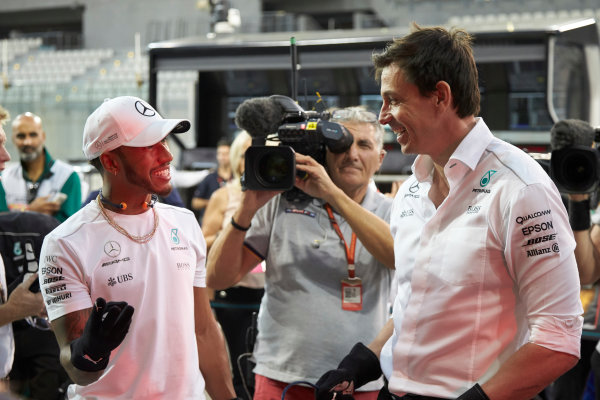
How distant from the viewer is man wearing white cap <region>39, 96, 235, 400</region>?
1730mm

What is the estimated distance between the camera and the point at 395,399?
5.74 feet

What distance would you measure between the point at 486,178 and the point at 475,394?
0.43 metres

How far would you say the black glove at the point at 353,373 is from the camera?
75.5 inches

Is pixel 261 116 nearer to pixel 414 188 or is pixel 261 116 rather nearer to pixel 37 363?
pixel 414 188

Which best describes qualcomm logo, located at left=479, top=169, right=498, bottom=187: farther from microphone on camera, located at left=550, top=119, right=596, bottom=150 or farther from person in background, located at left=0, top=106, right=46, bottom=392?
person in background, located at left=0, top=106, right=46, bottom=392

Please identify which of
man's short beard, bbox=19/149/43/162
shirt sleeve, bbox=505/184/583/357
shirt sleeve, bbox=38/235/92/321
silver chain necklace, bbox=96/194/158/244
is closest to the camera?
shirt sleeve, bbox=505/184/583/357

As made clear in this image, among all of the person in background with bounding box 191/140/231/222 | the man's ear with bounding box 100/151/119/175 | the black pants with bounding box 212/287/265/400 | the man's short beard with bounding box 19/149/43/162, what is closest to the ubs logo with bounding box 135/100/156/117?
the man's ear with bounding box 100/151/119/175

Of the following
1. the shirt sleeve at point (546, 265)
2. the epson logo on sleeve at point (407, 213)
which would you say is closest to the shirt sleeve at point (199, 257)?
the epson logo on sleeve at point (407, 213)

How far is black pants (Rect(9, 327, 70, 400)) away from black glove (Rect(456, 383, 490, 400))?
6.92ft

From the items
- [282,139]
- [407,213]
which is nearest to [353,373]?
[407,213]

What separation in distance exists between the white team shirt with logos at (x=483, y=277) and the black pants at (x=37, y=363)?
1.89 m

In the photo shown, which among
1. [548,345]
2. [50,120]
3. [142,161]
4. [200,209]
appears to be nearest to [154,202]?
[142,161]

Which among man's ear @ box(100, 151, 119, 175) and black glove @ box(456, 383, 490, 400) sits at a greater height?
man's ear @ box(100, 151, 119, 175)

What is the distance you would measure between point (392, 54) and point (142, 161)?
25.2 inches
